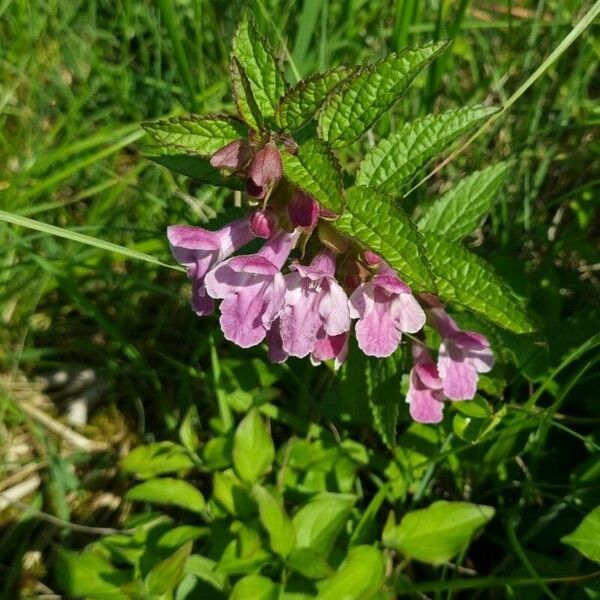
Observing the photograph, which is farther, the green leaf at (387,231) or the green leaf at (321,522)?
the green leaf at (321,522)

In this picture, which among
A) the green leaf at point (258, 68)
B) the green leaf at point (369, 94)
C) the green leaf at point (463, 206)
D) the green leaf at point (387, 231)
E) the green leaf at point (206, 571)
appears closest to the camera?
the green leaf at point (387, 231)

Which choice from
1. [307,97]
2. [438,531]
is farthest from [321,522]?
[307,97]

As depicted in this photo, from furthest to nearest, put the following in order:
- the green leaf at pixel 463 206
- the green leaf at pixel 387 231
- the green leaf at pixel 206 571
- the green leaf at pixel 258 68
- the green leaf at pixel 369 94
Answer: the green leaf at pixel 463 206, the green leaf at pixel 206 571, the green leaf at pixel 258 68, the green leaf at pixel 369 94, the green leaf at pixel 387 231

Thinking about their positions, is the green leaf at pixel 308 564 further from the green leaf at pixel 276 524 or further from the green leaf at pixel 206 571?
the green leaf at pixel 206 571

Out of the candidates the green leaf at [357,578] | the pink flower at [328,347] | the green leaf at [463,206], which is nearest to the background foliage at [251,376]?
the green leaf at [357,578]

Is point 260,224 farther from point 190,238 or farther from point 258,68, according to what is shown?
point 258,68

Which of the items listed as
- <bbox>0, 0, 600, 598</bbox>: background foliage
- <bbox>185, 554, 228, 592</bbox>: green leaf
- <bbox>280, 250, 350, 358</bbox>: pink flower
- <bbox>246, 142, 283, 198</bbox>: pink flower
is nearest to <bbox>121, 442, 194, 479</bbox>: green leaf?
<bbox>0, 0, 600, 598</bbox>: background foliage

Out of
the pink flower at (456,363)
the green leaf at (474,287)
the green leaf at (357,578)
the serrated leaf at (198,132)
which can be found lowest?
the green leaf at (357,578)
